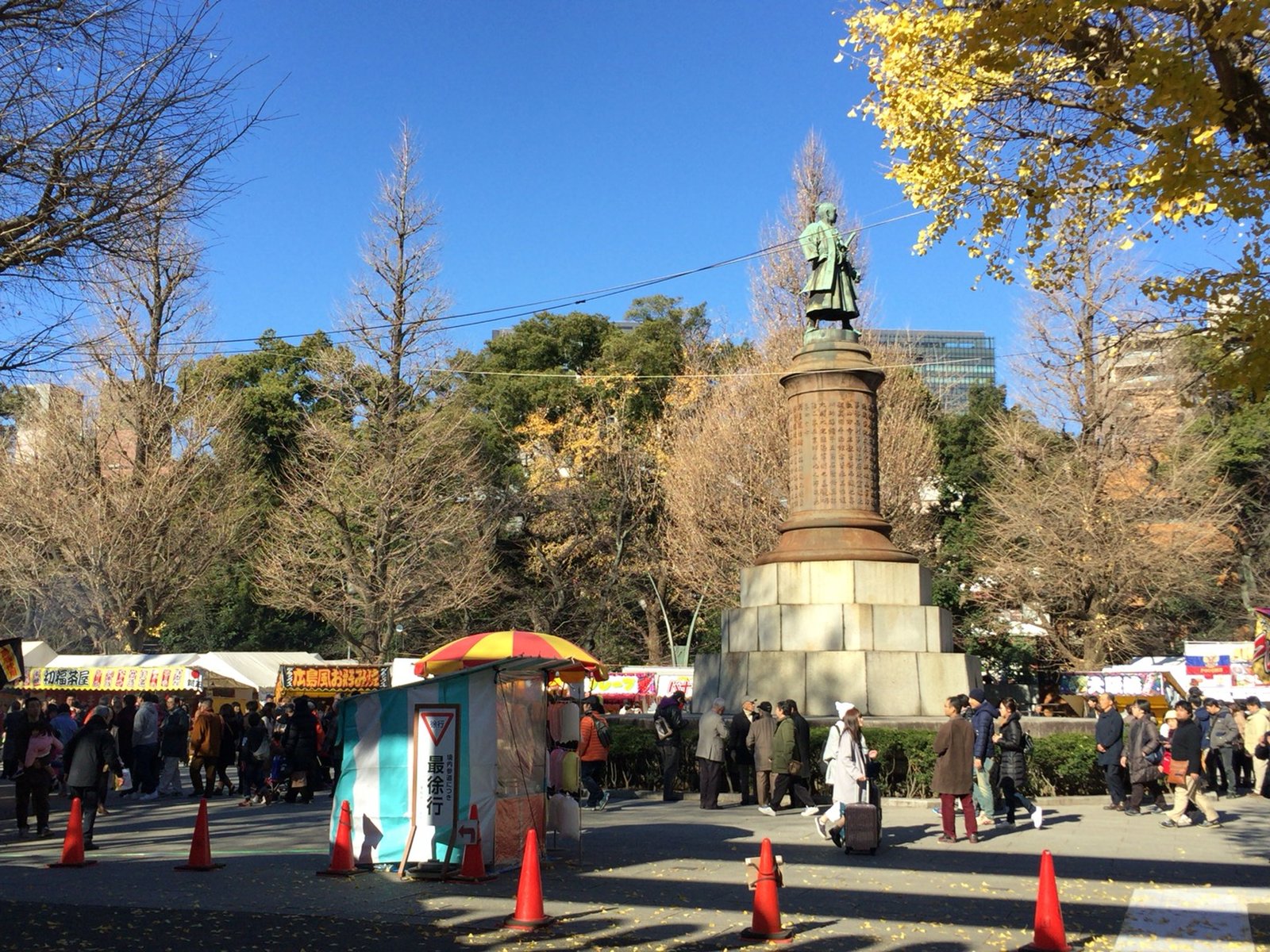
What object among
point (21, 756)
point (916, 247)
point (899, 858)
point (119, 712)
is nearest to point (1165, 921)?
point (899, 858)

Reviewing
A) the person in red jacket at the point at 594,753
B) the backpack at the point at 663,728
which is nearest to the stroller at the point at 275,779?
the person in red jacket at the point at 594,753

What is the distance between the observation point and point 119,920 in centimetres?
862

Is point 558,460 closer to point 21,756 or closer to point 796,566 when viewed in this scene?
point 796,566

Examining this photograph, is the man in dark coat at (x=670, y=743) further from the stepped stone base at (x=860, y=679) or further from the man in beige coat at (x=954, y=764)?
the man in beige coat at (x=954, y=764)

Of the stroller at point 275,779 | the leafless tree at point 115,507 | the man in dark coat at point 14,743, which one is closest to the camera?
the man in dark coat at point 14,743

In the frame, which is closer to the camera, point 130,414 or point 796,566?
point 796,566

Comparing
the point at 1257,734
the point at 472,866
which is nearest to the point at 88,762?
the point at 472,866

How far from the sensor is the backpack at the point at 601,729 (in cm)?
1688

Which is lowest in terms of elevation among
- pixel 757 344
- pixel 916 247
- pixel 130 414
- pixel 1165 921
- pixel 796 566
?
pixel 1165 921

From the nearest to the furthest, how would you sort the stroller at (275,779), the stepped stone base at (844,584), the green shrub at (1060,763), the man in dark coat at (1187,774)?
1. the man in dark coat at (1187,774)
2. the green shrub at (1060,763)
3. the stroller at (275,779)
4. the stepped stone base at (844,584)

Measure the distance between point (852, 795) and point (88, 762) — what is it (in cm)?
860

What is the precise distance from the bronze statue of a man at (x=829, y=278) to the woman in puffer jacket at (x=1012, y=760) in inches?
334

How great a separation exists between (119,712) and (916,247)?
1478 cm

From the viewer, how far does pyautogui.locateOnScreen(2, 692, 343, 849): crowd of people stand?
14078 mm
